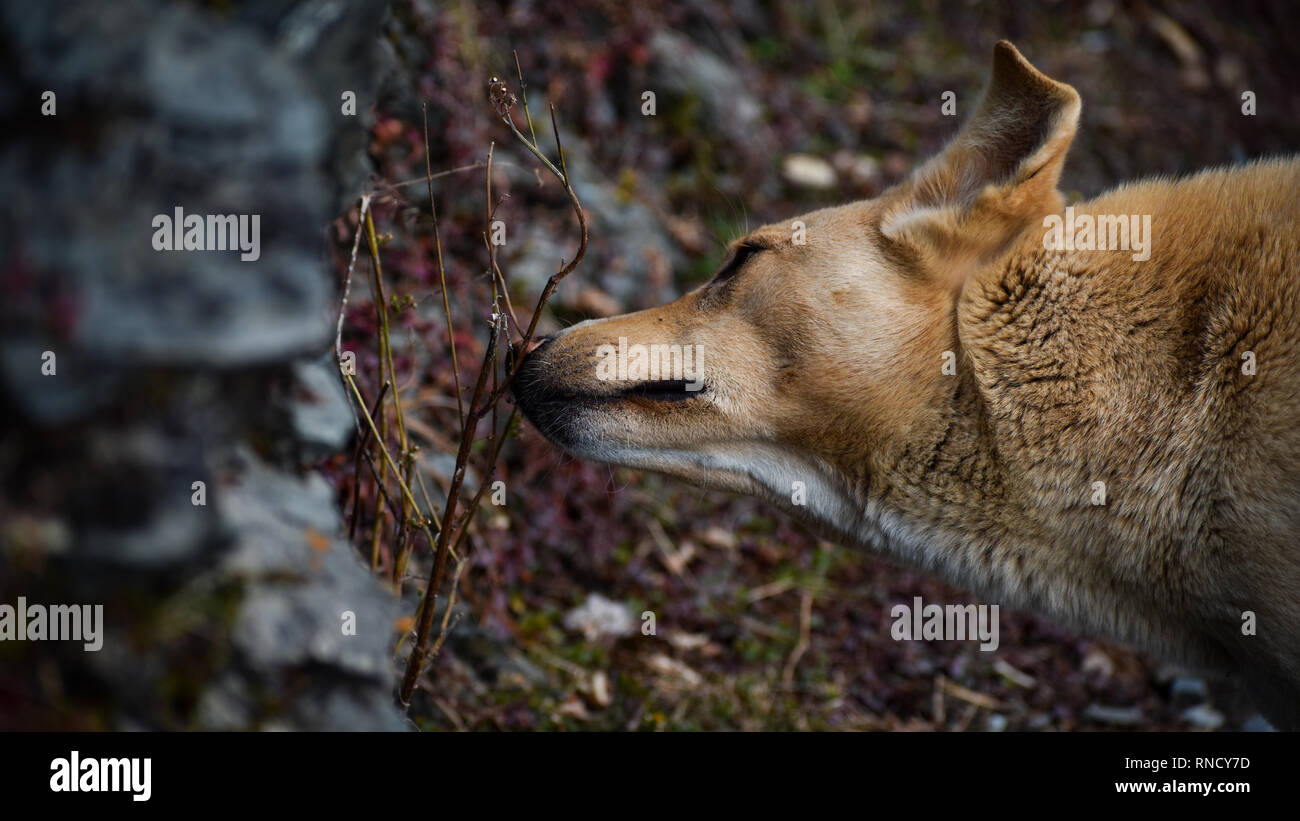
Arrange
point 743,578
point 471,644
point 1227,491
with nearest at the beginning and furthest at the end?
point 1227,491 < point 471,644 < point 743,578

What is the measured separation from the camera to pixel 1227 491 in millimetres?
2766

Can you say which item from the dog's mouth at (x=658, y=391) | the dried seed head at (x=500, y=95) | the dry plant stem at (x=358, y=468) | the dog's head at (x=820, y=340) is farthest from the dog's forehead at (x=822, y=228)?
the dry plant stem at (x=358, y=468)

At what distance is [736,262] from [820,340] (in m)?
0.50

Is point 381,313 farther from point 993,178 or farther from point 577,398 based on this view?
point 993,178

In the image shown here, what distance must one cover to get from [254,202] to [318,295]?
236mm

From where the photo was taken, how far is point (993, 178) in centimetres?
329

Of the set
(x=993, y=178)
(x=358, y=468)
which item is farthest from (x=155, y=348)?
(x=993, y=178)

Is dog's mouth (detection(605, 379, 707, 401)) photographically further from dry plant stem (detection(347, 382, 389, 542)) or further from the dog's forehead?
dry plant stem (detection(347, 382, 389, 542))

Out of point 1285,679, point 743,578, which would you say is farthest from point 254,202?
point 743,578

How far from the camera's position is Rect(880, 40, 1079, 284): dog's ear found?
10.1 ft

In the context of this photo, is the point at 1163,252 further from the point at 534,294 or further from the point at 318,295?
the point at 534,294

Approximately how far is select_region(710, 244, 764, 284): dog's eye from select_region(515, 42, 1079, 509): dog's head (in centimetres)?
5

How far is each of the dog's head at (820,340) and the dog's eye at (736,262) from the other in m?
0.05

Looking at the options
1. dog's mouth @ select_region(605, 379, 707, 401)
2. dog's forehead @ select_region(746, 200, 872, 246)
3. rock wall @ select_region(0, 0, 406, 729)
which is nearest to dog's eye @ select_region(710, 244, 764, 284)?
dog's forehead @ select_region(746, 200, 872, 246)
